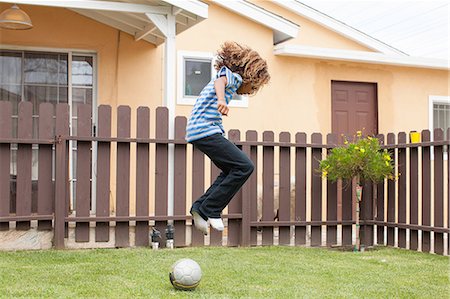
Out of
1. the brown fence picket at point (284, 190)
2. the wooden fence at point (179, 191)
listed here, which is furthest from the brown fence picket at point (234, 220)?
the brown fence picket at point (284, 190)

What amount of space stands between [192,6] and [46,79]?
3.06 meters

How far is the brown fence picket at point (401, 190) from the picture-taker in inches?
356

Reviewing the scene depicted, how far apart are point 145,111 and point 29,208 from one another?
1800 mm

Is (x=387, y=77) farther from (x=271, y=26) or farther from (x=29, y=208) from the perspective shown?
(x=29, y=208)

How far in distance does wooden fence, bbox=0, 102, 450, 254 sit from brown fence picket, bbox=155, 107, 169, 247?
12 mm

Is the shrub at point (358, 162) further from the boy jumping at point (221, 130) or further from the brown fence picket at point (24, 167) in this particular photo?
the brown fence picket at point (24, 167)

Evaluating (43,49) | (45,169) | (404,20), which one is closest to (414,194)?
(45,169)

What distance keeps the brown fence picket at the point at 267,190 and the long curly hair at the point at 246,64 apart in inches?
110

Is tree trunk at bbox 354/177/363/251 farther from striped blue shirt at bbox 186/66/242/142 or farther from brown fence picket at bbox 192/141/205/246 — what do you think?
striped blue shirt at bbox 186/66/242/142

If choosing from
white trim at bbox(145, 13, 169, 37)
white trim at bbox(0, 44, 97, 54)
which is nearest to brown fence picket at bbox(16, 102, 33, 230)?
white trim at bbox(145, 13, 169, 37)

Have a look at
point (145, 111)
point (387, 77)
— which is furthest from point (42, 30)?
point (387, 77)

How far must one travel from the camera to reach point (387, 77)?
43.8 feet

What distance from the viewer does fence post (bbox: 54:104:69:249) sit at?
26.2 ft

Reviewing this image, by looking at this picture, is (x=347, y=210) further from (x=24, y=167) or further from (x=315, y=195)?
(x=24, y=167)
